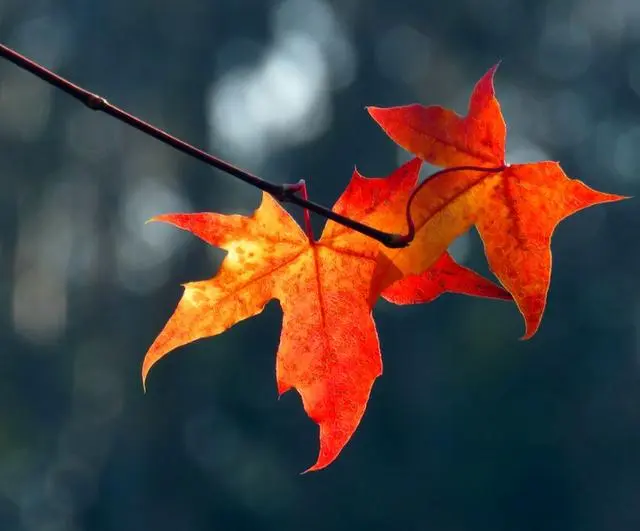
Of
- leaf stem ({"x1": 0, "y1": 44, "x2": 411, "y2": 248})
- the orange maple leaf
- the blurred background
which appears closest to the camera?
leaf stem ({"x1": 0, "y1": 44, "x2": 411, "y2": 248})

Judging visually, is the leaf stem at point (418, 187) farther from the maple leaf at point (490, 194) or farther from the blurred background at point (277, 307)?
the blurred background at point (277, 307)

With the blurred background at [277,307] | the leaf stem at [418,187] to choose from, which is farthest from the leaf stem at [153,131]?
the blurred background at [277,307]

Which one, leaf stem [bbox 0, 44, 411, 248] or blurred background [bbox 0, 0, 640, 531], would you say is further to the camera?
blurred background [bbox 0, 0, 640, 531]

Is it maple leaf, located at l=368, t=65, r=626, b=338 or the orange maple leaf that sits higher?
maple leaf, located at l=368, t=65, r=626, b=338

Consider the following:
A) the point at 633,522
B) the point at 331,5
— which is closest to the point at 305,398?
the point at 633,522

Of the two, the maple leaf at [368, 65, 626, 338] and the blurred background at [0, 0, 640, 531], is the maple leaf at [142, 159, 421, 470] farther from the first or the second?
the blurred background at [0, 0, 640, 531]

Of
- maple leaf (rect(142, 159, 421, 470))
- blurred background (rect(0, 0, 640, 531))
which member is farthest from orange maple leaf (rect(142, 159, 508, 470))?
blurred background (rect(0, 0, 640, 531))
